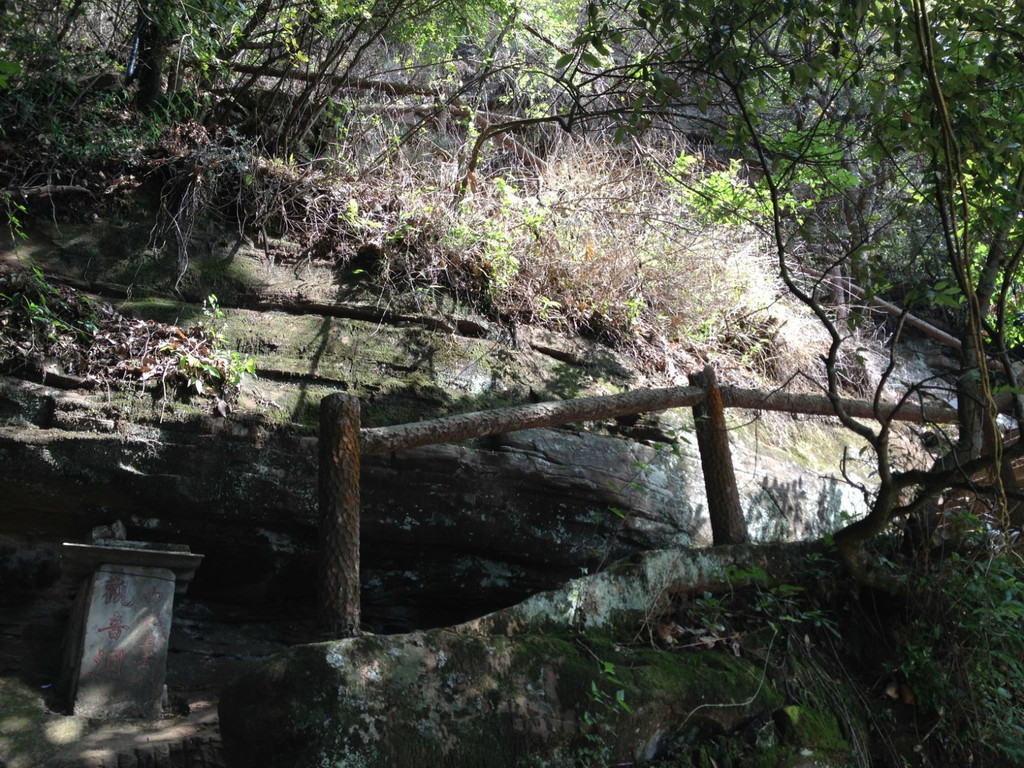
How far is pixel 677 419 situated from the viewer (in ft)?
19.9

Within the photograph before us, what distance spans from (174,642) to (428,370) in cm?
220

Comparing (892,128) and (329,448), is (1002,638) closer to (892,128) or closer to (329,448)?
(892,128)

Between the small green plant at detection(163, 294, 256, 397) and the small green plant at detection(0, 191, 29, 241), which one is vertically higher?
the small green plant at detection(0, 191, 29, 241)

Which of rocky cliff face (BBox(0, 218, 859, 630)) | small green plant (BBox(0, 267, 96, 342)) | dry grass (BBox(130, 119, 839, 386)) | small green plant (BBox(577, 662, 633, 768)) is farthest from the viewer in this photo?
dry grass (BBox(130, 119, 839, 386))

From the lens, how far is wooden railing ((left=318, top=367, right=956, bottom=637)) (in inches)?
132

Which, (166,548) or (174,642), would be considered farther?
(174,642)

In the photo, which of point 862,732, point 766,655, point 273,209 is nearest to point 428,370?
point 273,209

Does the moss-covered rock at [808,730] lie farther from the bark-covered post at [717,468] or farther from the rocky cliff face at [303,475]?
the rocky cliff face at [303,475]

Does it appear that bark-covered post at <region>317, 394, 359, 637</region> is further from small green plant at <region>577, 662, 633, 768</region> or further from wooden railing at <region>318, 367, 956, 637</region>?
small green plant at <region>577, 662, 633, 768</region>

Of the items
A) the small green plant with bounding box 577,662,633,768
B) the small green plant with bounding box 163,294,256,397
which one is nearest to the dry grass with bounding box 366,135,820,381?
the small green plant with bounding box 163,294,256,397

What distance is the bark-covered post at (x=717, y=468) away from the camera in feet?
14.4

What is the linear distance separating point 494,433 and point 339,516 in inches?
40.6

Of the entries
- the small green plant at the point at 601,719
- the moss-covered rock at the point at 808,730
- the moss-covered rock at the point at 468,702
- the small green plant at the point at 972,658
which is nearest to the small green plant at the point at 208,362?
the moss-covered rock at the point at 468,702

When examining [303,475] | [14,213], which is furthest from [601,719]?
[14,213]
